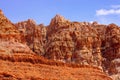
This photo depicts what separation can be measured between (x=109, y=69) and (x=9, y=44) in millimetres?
45964

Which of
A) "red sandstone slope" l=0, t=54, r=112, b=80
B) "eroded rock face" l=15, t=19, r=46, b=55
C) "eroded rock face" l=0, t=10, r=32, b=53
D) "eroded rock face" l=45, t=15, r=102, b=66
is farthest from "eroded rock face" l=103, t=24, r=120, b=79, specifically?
"eroded rock face" l=0, t=10, r=32, b=53

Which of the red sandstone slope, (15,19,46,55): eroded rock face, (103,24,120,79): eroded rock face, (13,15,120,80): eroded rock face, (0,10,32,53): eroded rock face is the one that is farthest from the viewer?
(15,19,46,55): eroded rock face

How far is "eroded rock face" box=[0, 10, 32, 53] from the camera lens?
263 feet

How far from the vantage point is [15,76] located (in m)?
73.7

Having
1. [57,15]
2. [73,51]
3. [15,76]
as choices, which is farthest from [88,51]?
[15,76]

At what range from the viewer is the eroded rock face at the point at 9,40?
80.1 m

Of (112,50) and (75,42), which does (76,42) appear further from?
(112,50)

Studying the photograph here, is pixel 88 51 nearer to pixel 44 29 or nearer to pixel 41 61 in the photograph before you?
pixel 44 29

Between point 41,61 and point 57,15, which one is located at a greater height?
point 57,15

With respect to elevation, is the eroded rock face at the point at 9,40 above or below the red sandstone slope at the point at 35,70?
above

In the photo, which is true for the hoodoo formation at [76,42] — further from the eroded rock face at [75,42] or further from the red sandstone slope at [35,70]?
the red sandstone slope at [35,70]

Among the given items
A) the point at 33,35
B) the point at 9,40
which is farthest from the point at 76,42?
the point at 9,40

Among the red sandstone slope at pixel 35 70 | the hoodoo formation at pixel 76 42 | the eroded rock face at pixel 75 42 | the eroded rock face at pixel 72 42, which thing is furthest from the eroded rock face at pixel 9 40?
the eroded rock face at pixel 72 42

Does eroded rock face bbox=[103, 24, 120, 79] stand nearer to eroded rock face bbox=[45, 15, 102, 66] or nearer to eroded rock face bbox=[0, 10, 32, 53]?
eroded rock face bbox=[45, 15, 102, 66]
